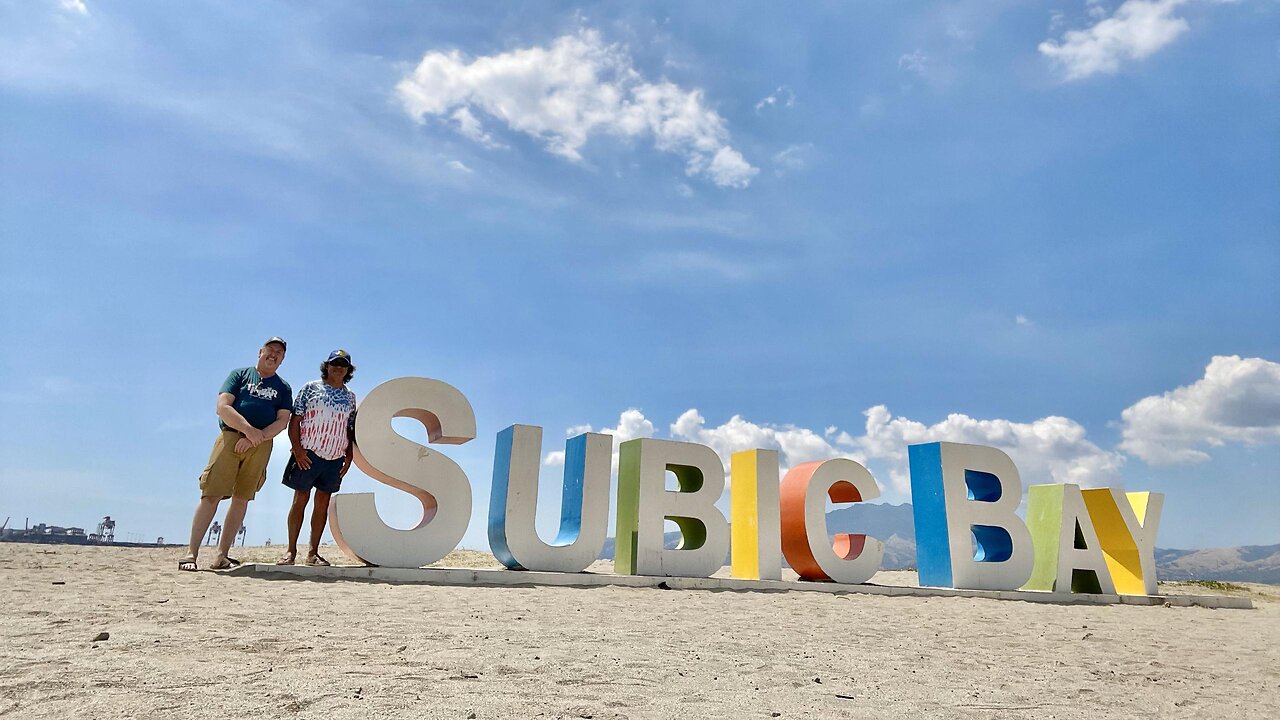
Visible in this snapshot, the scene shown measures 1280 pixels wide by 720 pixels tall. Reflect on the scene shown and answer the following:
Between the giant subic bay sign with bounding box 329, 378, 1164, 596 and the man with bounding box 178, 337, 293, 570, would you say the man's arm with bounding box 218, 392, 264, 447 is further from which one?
the giant subic bay sign with bounding box 329, 378, 1164, 596

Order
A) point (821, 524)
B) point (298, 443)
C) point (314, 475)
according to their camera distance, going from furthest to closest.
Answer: point (821, 524) → point (314, 475) → point (298, 443)

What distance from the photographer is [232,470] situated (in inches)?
260

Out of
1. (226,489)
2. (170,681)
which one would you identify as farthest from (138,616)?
(226,489)

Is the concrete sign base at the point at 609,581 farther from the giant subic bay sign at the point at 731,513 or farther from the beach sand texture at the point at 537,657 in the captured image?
the beach sand texture at the point at 537,657

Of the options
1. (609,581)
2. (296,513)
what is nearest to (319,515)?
(296,513)

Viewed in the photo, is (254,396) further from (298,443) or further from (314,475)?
(314,475)

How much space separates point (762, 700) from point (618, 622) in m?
2.03

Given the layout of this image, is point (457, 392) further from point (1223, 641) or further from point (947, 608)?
point (1223, 641)

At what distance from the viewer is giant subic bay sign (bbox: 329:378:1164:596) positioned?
26.2ft

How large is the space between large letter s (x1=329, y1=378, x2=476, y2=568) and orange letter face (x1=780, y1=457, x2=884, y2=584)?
4.39 m

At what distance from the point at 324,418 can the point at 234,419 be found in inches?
38.2

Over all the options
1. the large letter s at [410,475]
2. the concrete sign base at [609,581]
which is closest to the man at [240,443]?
the concrete sign base at [609,581]

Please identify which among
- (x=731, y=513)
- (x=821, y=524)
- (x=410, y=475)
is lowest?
(x=821, y=524)

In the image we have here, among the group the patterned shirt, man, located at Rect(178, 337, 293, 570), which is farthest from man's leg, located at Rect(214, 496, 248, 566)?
the patterned shirt
